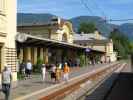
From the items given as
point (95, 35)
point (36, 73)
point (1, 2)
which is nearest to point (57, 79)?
point (1, 2)

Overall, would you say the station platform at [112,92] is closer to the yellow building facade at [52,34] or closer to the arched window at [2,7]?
the arched window at [2,7]

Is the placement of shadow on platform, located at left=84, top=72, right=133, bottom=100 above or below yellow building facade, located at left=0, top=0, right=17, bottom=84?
below

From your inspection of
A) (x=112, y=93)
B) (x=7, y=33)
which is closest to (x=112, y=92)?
(x=112, y=93)

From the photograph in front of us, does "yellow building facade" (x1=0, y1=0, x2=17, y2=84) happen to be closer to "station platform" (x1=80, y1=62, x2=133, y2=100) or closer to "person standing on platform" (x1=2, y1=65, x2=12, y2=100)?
"station platform" (x1=80, y1=62, x2=133, y2=100)

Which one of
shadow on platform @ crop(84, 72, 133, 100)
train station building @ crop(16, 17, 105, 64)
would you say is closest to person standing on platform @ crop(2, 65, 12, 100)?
shadow on platform @ crop(84, 72, 133, 100)

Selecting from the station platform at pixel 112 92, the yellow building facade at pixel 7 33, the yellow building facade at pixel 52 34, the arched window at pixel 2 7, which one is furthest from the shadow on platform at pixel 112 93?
the yellow building facade at pixel 52 34

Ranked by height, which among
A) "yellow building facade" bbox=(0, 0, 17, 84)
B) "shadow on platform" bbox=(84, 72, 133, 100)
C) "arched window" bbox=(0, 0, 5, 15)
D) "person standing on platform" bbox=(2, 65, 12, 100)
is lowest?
"shadow on platform" bbox=(84, 72, 133, 100)

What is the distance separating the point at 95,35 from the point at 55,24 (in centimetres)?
9665

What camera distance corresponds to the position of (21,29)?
76.0 m

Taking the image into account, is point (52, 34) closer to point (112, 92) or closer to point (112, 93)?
point (112, 92)

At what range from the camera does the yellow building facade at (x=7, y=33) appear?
3165 cm

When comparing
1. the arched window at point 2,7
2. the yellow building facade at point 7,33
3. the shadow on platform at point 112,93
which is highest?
the arched window at point 2,7

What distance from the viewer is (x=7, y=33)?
106 feet

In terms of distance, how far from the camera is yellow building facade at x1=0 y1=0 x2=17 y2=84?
3165cm
